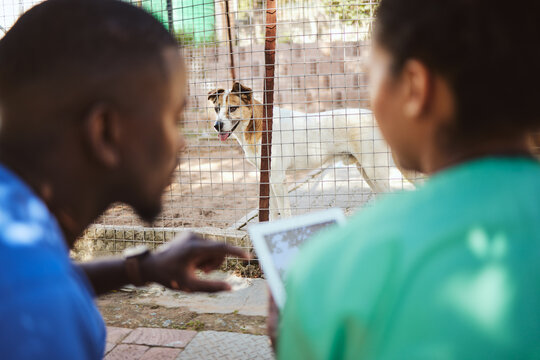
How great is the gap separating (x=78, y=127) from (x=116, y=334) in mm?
2604

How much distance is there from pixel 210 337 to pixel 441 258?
2670 mm

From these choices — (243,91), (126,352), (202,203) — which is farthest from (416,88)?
(202,203)

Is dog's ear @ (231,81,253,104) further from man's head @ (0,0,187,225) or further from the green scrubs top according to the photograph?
the green scrubs top

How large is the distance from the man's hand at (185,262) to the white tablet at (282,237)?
0.20 meters

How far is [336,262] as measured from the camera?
0.67 metres

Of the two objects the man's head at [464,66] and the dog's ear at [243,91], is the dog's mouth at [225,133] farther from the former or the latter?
the man's head at [464,66]

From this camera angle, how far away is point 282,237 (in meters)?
1.23

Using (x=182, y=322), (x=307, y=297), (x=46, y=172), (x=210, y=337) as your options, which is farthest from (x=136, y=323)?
(x=307, y=297)

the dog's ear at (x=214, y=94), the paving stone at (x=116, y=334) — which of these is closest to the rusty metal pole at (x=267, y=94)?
the dog's ear at (x=214, y=94)

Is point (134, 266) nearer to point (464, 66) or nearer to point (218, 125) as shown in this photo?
point (464, 66)

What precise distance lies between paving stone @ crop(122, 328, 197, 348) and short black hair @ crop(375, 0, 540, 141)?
8.63 ft

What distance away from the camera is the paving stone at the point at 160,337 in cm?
298

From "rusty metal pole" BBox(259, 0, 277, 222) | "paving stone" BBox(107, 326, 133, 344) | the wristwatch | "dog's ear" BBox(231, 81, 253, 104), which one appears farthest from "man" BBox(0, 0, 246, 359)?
"dog's ear" BBox(231, 81, 253, 104)

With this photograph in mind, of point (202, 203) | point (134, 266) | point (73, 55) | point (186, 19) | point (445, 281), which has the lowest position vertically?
point (202, 203)
